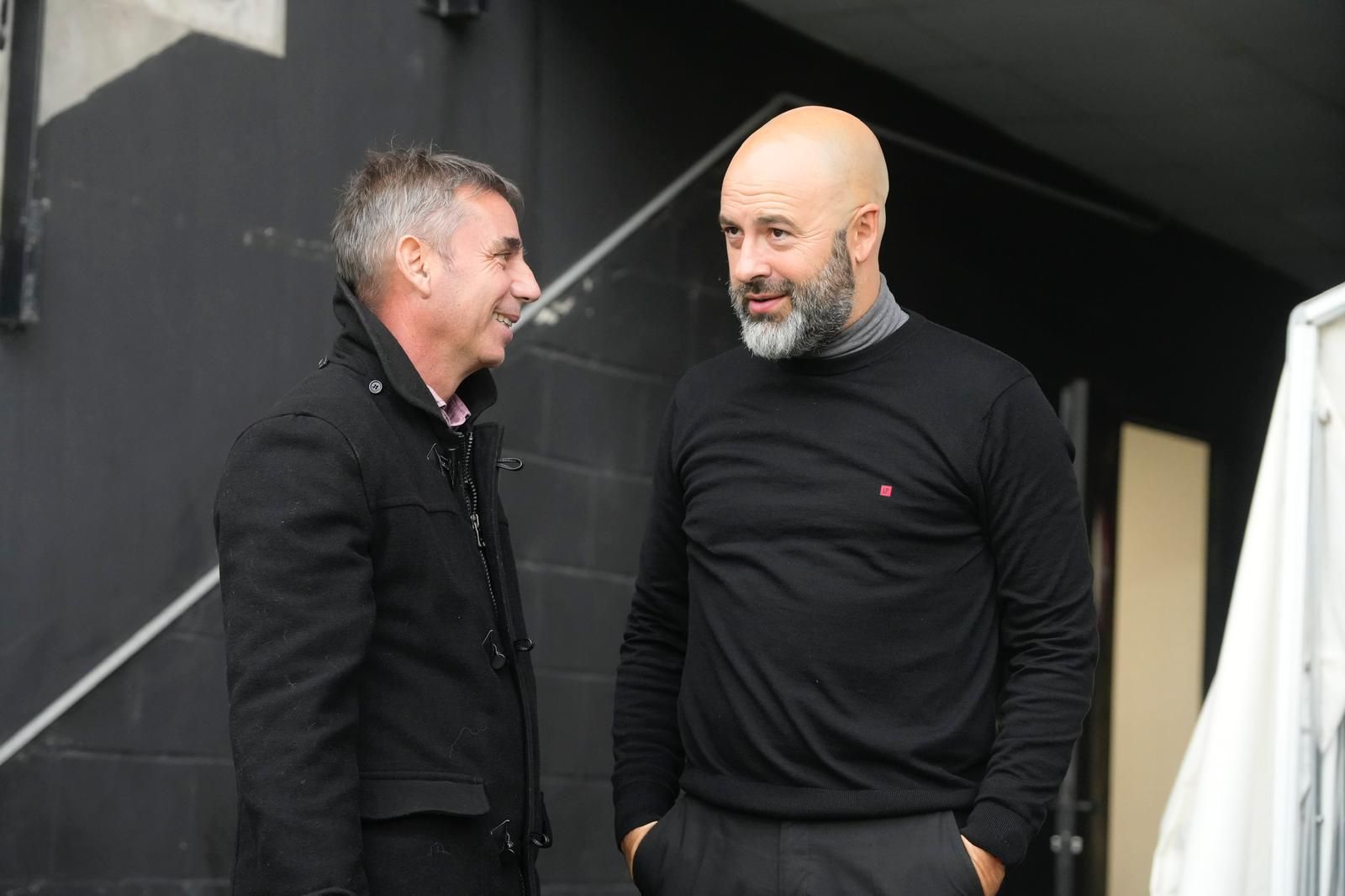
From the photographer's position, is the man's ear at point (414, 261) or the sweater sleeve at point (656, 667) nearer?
the man's ear at point (414, 261)

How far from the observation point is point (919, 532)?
7.22 feet

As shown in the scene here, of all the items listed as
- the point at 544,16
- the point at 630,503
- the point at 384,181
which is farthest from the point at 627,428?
the point at 384,181

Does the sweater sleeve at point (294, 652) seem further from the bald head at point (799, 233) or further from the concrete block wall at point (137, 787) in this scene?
the concrete block wall at point (137, 787)

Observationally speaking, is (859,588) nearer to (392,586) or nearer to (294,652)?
(392,586)

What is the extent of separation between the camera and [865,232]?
7.61ft

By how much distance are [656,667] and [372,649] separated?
0.56 metres

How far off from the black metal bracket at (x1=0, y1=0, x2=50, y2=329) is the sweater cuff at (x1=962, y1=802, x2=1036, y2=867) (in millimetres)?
1664

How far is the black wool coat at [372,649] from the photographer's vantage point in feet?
6.22

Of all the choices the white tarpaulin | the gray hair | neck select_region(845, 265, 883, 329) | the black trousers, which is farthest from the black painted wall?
the white tarpaulin

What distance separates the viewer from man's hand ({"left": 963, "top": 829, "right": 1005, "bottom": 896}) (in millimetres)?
2135

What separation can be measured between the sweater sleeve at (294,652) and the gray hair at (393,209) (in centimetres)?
34

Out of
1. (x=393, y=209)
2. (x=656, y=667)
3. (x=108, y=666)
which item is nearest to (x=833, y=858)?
(x=656, y=667)

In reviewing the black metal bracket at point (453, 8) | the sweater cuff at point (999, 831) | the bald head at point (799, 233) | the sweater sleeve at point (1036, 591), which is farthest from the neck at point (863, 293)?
the black metal bracket at point (453, 8)

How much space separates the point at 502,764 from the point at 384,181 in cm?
77
